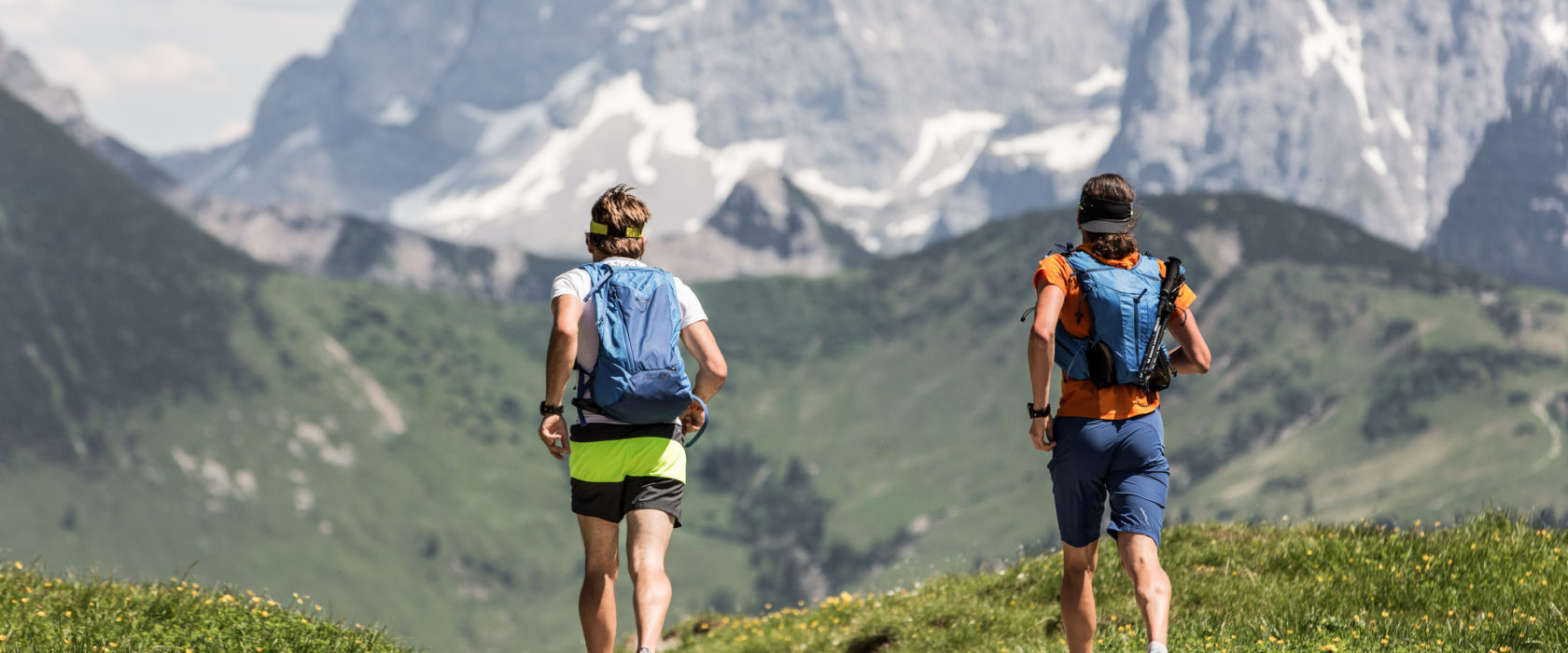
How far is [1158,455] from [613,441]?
12.3 feet

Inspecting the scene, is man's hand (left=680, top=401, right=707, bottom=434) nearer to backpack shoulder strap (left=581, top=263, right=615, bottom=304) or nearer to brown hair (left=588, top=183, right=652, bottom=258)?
backpack shoulder strap (left=581, top=263, right=615, bottom=304)

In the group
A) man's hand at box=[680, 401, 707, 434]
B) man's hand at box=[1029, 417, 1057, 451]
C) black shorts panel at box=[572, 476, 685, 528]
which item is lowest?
man's hand at box=[1029, 417, 1057, 451]

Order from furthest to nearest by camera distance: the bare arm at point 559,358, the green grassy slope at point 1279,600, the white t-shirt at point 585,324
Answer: the green grassy slope at point 1279,600 → the white t-shirt at point 585,324 → the bare arm at point 559,358

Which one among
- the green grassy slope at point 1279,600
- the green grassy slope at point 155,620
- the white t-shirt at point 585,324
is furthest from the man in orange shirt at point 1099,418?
the green grassy slope at point 155,620

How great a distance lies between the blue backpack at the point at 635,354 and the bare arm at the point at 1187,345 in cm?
348

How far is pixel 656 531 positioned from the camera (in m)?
9.79

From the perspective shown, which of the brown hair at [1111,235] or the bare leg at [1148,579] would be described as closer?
the bare leg at [1148,579]

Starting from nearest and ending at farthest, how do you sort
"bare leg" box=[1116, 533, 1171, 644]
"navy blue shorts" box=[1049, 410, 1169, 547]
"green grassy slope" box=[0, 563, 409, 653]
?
"bare leg" box=[1116, 533, 1171, 644], "navy blue shorts" box=[1049, 410, 1169, 547], "green grassy slope" box=[0, 563, 409, 653]

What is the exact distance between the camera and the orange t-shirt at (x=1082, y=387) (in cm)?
986

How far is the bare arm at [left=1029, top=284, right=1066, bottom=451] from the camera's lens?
9586 mm

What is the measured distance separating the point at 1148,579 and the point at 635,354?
12.5 ft

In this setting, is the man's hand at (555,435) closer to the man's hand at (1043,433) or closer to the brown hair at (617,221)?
the brown hair at (617,221)

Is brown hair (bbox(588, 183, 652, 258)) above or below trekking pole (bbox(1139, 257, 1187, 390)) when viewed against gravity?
above

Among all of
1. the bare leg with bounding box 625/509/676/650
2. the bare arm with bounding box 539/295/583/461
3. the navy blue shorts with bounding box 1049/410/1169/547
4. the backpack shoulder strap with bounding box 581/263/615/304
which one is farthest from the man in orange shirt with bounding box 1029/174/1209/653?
the bare arm with bounding box 539/295/583/461
